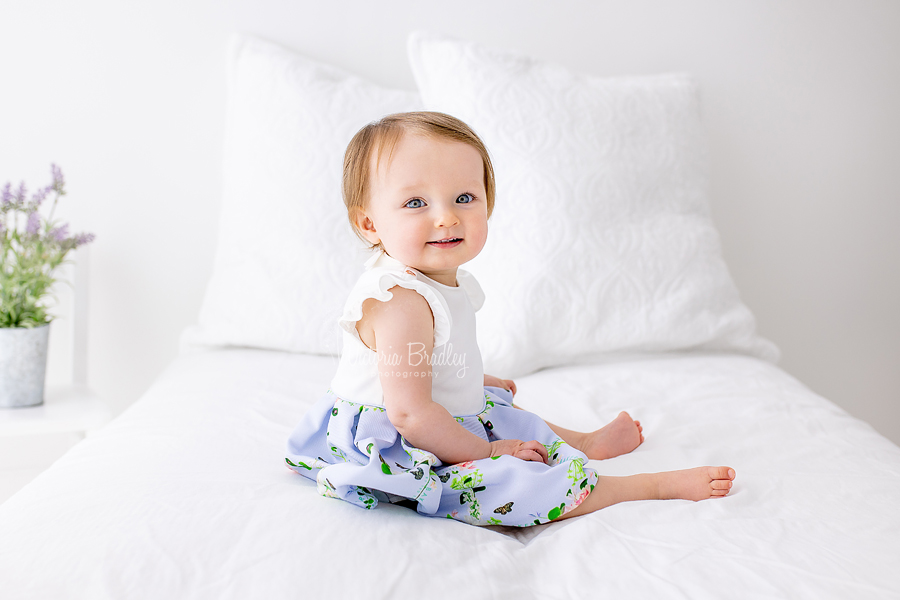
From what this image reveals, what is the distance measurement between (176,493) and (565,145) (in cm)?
95

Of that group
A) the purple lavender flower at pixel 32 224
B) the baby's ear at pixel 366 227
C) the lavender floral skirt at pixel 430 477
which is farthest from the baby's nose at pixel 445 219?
the purple lavender flower at pixel 32 224

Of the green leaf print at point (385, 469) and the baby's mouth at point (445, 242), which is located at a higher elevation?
the baby's mouth at point (445, 242)

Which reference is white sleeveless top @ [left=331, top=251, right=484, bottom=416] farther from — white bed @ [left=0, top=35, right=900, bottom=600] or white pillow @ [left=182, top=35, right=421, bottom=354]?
white pillow @ [left=182, top=35, right=421, bottom=354]

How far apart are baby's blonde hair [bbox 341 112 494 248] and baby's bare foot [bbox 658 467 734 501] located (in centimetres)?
40

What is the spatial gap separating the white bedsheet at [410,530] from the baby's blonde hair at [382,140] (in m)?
0.34

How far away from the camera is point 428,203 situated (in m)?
0.79

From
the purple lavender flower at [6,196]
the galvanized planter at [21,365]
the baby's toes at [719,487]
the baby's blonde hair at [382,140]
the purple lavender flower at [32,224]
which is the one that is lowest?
the galvanized planter at [21,365]

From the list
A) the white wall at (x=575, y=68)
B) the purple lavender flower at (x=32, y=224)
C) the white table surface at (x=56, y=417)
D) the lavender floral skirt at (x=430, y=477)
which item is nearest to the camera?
the lavender floral skirt at (x=430, y=477)

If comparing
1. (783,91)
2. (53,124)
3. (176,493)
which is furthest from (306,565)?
(783,91)

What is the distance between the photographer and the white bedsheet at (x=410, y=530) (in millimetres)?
544

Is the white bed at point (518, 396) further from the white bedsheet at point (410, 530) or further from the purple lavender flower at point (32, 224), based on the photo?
the purple lavender flower at point (32, 224)

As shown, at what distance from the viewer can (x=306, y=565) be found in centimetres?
55

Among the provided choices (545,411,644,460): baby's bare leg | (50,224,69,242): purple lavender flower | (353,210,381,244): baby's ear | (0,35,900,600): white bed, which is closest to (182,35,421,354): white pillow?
(0,35,900,600): white bed

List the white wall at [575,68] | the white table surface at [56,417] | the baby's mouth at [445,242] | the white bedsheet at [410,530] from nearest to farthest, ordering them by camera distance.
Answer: the white bedsheet at [410,530] < the baby's mouth at [445,242] < the white table surface at [56,417] < the white wall at [575,68]
